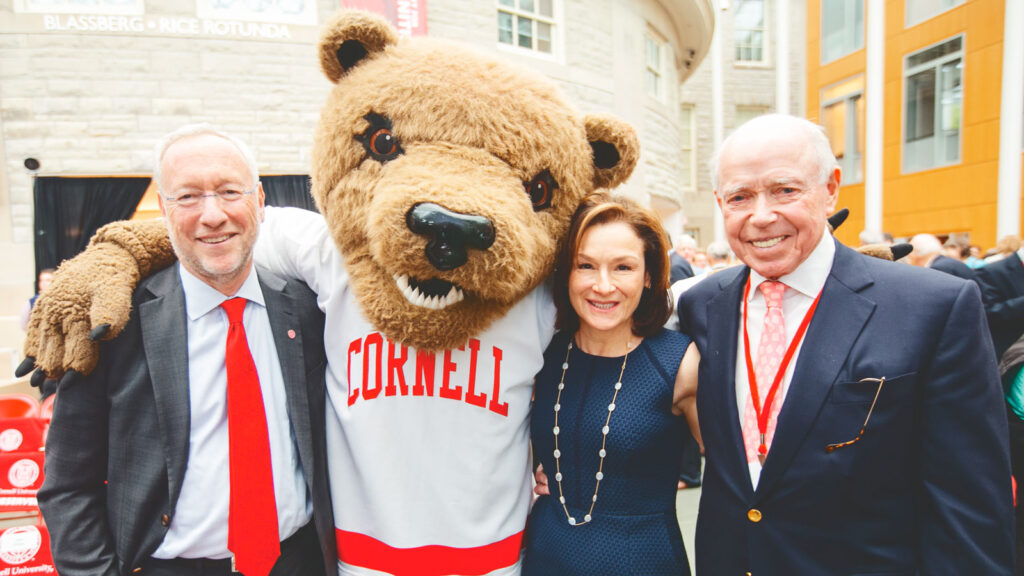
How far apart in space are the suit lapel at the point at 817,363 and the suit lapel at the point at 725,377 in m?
0.09

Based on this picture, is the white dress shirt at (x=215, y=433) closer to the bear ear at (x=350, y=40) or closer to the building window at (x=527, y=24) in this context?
the bear ear at (x=350, y=40)

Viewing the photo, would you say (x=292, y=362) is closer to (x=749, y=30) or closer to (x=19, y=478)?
(x=19, y=478)

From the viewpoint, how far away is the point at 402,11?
7715 millimetres

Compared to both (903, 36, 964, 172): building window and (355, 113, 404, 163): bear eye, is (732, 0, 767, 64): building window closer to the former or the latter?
(903, 36, 964, 172): building window

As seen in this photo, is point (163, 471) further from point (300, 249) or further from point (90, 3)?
point (90, 3)

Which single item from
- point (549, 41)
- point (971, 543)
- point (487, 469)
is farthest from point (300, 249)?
point (549, 41)

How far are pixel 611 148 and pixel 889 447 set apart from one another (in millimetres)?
1249

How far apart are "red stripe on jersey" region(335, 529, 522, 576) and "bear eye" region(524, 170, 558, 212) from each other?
1169 millimetres

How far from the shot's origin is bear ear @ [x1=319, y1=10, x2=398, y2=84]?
1.80 m

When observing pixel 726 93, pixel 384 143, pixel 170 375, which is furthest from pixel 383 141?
pixel 726 93

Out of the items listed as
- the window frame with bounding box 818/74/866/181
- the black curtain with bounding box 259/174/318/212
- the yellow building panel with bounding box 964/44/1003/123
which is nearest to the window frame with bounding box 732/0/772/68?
the window frame with bounding box 818/74/866/181

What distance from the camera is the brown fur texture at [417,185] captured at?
156cm

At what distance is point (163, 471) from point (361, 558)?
0.70 m

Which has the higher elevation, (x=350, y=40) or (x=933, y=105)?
(x=933, y=105)
